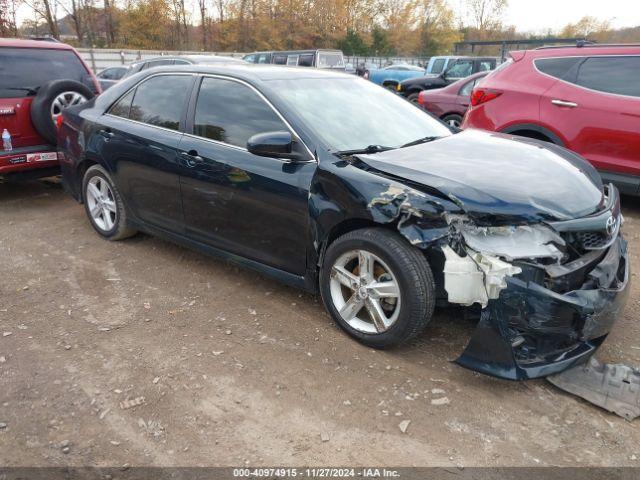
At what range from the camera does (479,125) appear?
243 inches

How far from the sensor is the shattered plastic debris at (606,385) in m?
2.57

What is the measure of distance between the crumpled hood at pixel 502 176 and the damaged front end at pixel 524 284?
0.07 m

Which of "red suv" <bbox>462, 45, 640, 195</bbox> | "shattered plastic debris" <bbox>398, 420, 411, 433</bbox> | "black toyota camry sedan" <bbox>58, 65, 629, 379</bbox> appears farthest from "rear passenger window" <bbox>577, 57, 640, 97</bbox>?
"shattered plastic debris" <bbox>398, 420, 411, 433</bbox>

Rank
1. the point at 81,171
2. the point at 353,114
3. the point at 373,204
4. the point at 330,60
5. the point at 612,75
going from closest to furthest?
the point at 373,204
the point at 353,114
the point at 81,171
the point at 612,75
the point at 330,60

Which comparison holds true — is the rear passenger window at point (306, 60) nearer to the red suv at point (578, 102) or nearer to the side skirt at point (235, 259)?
the red suv at point (578, 102)

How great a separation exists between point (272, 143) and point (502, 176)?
4.47ft

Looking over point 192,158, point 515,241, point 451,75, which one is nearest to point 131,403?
point 192,158

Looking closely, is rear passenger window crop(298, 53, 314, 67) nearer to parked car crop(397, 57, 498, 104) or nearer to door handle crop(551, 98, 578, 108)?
parked car crop(397, 57, 498, 104)

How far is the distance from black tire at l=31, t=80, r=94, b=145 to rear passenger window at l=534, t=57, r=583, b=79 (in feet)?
17.6

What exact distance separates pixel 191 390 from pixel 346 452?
93cm

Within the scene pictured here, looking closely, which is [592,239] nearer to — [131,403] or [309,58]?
[131,403]

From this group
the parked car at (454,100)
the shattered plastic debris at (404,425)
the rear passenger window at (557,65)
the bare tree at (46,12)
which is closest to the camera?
the shattered plastic debris at (404,425)

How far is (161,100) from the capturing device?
164 inches

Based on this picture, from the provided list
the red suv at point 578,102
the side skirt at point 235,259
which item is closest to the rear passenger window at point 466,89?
the red suv at point 578,102
